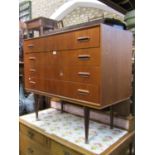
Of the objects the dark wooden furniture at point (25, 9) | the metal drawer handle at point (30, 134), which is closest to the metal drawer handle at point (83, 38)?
the metal drawer handle at point (30, 134)

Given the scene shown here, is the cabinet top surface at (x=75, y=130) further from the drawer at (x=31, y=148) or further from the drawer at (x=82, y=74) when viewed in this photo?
the drawer at (x=82, y=74)

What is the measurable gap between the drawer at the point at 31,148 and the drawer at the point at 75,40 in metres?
0.91

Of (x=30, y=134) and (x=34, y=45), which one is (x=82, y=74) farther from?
(x=30, y=134)

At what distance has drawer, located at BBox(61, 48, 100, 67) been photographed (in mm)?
1211

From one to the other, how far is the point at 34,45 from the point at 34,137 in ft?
2.93

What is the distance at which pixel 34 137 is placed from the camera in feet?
5.96

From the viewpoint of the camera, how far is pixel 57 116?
210 centimetres

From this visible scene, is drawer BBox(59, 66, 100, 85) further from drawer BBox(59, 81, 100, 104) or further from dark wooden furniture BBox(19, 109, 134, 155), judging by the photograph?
dark wooden furniture BBox(19, 109, 134, 155)

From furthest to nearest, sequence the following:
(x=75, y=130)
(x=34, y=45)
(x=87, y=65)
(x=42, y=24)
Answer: (x=42, y=24) → (x=34, y=45) → (x=75, y=130) → (x=87, y=65)

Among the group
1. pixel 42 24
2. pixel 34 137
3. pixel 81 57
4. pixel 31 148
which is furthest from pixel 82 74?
pixel 42 24

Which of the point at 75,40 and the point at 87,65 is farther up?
the point at 75,40
